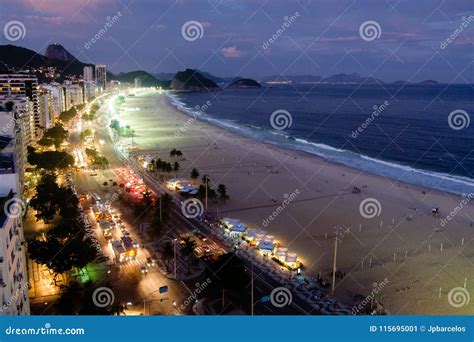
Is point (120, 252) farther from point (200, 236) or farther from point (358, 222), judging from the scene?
point (358, 222)

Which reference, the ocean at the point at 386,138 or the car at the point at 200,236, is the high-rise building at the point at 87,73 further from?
the car at the point at 200,236

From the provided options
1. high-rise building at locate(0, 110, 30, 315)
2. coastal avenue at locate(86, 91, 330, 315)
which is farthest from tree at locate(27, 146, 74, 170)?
high-rise building at locate(0, 110, 30, 315)

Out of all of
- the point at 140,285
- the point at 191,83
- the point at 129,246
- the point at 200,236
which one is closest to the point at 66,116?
the point at 200,236

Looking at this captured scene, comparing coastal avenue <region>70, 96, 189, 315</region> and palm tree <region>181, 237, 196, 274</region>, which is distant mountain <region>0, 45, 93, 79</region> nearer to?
coastal avenue <region>70, 96, 189, 315</region>

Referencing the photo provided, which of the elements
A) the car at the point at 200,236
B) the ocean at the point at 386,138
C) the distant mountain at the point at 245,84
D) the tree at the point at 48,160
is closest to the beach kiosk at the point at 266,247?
the car at the point at 200,236

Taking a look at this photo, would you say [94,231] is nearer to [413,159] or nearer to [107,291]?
[107,291]
